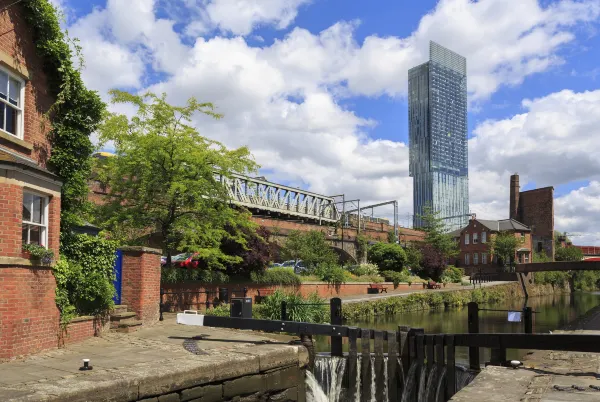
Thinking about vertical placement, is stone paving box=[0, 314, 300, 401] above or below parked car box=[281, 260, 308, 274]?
below

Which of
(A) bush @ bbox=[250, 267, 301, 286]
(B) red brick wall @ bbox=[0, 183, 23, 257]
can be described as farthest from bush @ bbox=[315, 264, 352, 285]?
(B) red brick wall @ bbox=[0, 183, 23, 257]

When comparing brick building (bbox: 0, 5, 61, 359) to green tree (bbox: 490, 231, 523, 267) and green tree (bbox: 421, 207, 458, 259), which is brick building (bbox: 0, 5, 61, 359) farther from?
green tree (bbox: 490, 231, 523, 267)

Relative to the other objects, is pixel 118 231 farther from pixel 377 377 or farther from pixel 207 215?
pixel 377 377

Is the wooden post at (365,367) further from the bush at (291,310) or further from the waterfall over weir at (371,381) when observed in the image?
the bush at (291,310)

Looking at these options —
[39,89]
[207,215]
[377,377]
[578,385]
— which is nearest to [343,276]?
[207,215]

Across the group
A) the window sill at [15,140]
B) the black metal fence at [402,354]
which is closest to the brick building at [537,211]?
the black metal fence at [402,354]

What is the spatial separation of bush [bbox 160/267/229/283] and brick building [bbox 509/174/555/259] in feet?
215

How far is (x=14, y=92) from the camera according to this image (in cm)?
1151

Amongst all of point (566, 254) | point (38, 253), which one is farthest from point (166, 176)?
point (566, 254)

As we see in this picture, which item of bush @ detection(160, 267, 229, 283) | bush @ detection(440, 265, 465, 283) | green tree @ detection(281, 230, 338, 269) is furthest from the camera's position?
bush @ detection(440, 265, 465, 283)

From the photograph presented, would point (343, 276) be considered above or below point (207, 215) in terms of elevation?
below

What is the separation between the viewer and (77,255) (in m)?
12.0

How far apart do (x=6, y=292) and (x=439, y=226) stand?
56.4 metres

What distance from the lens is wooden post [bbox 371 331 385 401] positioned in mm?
12016
